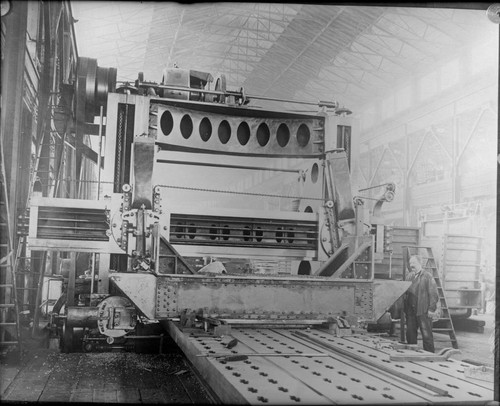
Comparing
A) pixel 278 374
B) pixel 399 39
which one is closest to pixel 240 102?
pixel 399 39

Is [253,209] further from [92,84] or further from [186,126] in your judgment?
[92,84]

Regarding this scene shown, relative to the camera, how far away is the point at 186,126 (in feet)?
22.2

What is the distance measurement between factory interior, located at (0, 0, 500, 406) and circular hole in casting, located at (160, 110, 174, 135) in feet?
0.09

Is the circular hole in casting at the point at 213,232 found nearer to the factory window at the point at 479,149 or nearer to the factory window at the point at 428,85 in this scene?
the factory window at the point at 479,149

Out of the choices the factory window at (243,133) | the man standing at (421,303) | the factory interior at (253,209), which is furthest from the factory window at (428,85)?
the man standing at (421,303)

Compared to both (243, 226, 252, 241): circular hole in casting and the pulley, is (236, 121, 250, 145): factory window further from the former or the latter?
the pulley

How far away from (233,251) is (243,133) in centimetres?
165

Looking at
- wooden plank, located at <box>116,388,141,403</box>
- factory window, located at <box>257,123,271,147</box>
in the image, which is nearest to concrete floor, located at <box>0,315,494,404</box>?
wooden plank, located at <box>116,388,141,403</box>

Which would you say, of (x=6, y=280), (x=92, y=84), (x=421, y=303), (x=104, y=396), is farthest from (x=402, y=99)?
(x=6, y=280)

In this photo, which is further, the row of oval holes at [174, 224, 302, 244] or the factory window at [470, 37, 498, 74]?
the row of oval holes at [174, 224, 302, 244]

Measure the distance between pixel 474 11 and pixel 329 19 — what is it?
1889mm

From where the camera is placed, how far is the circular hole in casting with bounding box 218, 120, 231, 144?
694 centimetres

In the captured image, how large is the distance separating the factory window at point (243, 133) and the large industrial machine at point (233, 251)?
0.5 inches

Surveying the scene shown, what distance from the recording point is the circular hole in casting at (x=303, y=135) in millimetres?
6969
